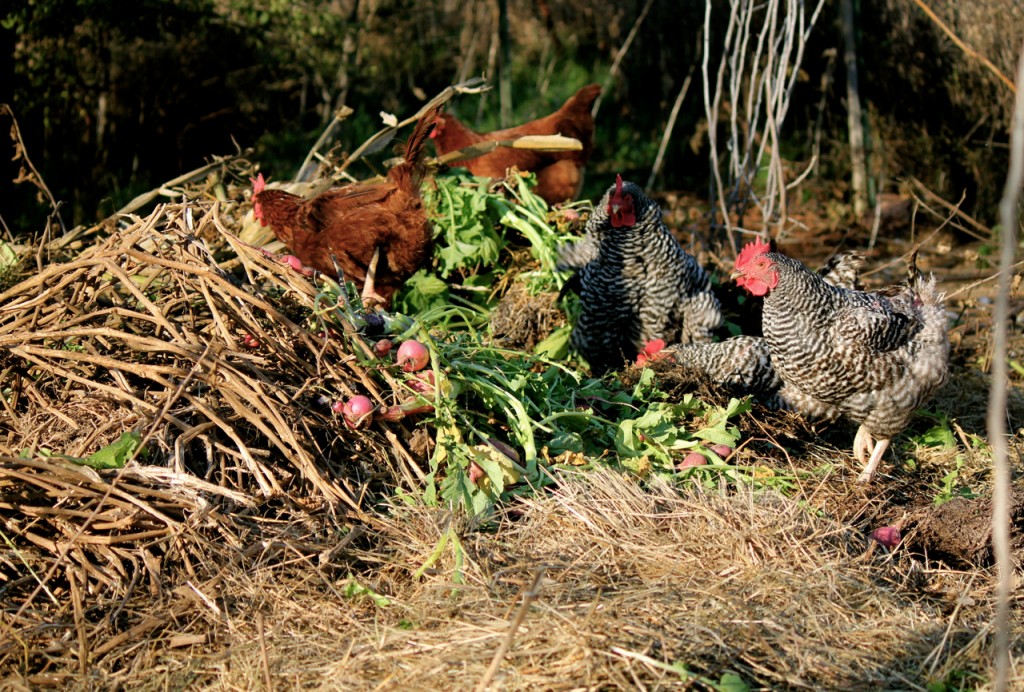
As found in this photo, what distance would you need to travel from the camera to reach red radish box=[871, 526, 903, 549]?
10.1ft

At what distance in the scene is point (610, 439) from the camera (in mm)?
3613

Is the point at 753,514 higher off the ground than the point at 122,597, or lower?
higher

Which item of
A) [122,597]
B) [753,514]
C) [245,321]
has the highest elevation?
[245,321]

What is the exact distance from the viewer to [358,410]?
312cm

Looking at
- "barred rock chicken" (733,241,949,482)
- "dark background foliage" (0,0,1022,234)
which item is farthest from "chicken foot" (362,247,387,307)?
"dark background foliage" (0,0,1022,234)

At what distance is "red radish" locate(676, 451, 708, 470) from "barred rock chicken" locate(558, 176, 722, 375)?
91cm

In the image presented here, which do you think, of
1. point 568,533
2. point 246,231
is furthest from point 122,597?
point 246,231

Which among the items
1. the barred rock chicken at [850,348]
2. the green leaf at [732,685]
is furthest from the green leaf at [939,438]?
the green leaf at [732,685]

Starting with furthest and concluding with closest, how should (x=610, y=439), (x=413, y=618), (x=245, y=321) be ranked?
(x=610, y=439) → (x=245, y=321) → (x=413, y=618)

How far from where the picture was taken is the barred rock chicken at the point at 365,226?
477 centimetres

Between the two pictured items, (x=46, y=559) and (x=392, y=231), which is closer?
(x=46, y=559)

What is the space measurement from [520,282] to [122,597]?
2780mm

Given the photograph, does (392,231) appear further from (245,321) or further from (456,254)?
(245,321)

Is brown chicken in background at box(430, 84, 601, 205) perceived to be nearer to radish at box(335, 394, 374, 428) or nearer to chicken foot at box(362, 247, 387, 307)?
chicken foot at box(362, 247, 387, 307)
